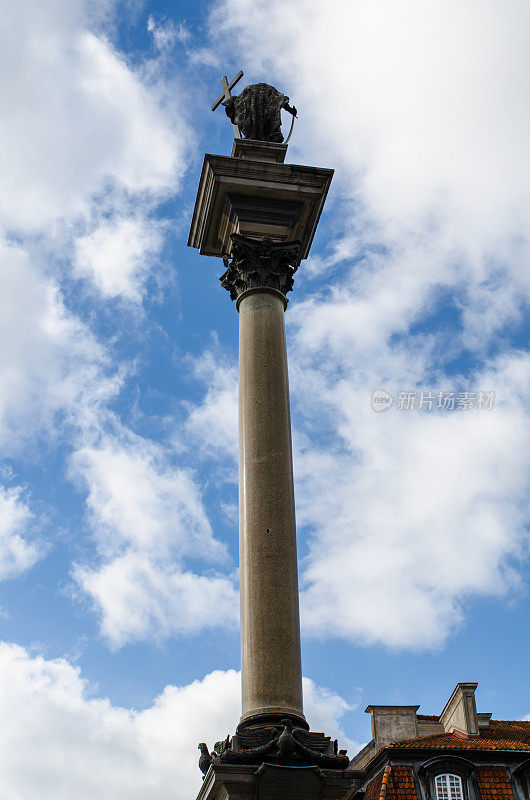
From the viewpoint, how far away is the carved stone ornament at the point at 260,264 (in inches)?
594

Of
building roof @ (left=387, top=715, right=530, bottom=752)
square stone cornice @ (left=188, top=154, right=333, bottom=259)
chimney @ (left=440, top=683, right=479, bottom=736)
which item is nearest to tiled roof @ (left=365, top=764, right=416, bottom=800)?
building roof @ (left=387, top=715, right=530, bottom=752)

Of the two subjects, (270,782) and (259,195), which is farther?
(259,195)

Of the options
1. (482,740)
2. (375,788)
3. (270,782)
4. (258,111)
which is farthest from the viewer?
(482,740)

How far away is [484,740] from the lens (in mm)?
37375

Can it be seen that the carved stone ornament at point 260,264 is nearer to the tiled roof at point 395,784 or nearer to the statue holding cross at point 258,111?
the statue holding cross at point 258,111

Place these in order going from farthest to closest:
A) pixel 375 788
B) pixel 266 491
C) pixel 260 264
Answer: pixel 375 788 < pixel 260 264 < pixel 266 491

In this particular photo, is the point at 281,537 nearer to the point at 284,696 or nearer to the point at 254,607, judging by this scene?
the point at 254,607

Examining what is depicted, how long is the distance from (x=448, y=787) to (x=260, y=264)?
26.5 m

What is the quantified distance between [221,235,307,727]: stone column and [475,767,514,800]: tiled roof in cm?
2613

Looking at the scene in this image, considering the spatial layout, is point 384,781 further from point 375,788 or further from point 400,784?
point 375,788

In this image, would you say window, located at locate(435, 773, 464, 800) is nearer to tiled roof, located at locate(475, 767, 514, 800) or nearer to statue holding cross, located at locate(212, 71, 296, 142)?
tiled roof, located at locate(475, 767, 514, 800)

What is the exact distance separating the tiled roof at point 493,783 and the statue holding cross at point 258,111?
27301 millimetres

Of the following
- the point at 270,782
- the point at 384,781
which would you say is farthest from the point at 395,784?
the point at 270,782

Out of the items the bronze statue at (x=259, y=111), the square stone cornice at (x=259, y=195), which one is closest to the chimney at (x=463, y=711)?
the square stone cornice at (x=259, y=195)
